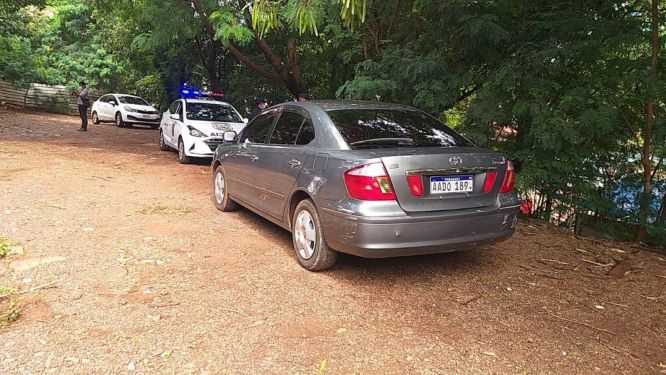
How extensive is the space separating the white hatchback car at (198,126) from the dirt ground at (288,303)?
4.33 meters

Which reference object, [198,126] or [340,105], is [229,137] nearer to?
[340,105]

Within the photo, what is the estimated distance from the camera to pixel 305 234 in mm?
4195

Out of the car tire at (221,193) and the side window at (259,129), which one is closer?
the side window at (259,129)

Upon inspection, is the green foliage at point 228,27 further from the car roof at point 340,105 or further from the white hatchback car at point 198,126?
the car roof at point 340,105

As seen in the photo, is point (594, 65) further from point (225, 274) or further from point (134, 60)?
Answer: point (134, 60)

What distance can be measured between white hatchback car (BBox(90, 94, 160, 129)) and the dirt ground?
14.4 metres

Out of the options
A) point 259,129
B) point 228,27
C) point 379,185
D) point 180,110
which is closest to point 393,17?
point 228,27

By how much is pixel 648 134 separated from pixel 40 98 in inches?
1019

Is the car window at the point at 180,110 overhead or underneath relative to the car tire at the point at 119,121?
overhead

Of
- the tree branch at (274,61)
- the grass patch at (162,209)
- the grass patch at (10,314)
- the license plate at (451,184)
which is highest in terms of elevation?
the tree branch at (274,61)

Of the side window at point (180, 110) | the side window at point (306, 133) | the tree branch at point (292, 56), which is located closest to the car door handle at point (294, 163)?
the side window at point (306, 133)

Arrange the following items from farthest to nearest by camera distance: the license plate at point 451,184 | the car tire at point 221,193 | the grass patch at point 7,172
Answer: the grass patch at point 7,172
the car tire at point 221,193
the license plate at point 451,184

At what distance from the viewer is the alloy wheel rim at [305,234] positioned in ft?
13.4

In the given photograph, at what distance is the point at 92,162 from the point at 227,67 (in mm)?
10872
